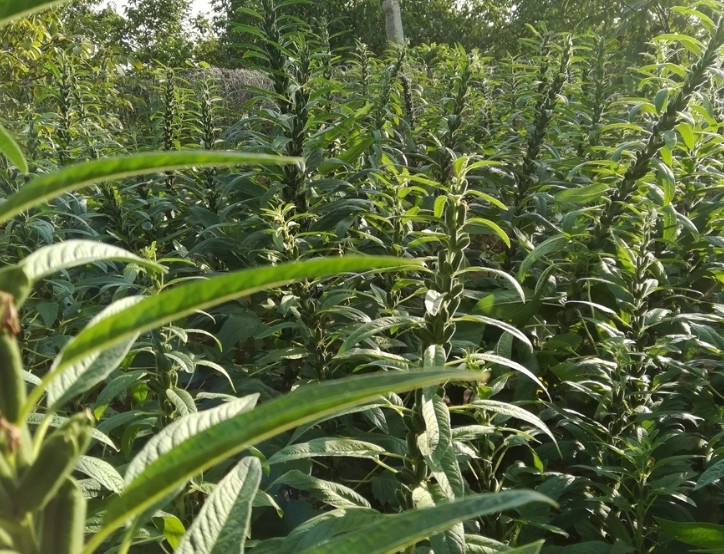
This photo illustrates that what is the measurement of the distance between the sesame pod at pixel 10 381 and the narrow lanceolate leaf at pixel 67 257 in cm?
7

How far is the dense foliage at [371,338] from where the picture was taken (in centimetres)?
56

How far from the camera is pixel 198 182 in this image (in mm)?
3496

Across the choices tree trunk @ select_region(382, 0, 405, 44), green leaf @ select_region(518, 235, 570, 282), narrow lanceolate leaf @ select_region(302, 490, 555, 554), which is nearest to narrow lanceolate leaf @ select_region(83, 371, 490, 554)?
narrow lanceolate leaf @ select_region(302, 490, 555, 554)

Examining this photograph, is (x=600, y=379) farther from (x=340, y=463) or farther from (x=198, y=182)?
(x=198, y=182)

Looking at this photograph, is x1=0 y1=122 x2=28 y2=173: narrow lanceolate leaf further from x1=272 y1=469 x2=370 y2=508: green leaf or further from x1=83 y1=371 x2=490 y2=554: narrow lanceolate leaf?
x1=272 y1=469 x2=370 y2=508: green leaf

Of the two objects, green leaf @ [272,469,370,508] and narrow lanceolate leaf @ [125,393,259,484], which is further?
green leaf @ [272,469,370,508]

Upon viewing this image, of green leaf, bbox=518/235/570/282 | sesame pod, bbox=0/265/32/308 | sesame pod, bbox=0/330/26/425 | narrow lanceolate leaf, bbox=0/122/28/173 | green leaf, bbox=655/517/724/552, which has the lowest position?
green leaf, bbox=655/517/724/552

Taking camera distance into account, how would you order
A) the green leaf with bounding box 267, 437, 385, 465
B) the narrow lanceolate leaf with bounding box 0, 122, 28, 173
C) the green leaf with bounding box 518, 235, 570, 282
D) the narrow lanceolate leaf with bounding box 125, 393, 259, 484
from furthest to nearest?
the green leaf with bounding box 518, 235, 570, 282, the green leaf with bounding box 267, 437, 385, 465, the narrow lanceolate leaf with bounding box 125, 393, 259, 484, the narrow lanceolate leaf with bounding box 0, 122, 28, 173

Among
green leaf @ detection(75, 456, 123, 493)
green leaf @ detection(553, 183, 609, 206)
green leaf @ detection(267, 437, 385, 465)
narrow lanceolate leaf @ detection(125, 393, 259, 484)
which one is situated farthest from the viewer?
green leaf @ detection(553, 183, 609, 206)


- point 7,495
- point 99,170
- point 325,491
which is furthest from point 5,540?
point 325,491

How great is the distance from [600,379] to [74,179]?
221cm

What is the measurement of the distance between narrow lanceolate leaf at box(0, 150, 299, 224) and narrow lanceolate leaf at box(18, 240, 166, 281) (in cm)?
5

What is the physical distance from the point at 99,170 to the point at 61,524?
311 millimetres

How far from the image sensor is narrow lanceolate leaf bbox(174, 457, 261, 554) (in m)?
0.74
